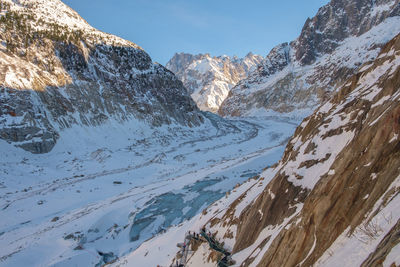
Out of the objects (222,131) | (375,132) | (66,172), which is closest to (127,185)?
(66,172)

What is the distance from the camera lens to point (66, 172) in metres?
30.7

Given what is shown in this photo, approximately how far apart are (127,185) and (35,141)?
16150 mm

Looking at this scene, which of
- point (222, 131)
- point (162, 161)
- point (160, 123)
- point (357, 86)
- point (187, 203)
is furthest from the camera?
point (222, 131)

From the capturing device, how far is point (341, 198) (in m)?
4.98

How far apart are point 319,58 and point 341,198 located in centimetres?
12637

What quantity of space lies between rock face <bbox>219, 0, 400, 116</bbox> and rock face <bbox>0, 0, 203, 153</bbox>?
52.2 meters

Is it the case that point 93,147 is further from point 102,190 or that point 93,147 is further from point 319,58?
point 319,58

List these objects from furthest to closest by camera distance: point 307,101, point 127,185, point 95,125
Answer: point 307,101 → point 95,125 → point 127,185

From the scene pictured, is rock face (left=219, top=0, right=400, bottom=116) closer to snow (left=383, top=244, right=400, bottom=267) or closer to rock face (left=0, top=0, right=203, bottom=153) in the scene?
rock face (left=0, top=0, right=203, bottom=153)

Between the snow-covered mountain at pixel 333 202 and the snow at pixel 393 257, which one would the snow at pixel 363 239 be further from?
the snow at pixel 393 257

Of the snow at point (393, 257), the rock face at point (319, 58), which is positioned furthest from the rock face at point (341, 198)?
the rock face at point (319, 58)

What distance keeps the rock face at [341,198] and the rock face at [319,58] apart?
88.8m

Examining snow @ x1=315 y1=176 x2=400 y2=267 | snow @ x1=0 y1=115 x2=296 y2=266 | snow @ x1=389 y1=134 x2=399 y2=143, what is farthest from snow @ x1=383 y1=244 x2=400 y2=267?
snow @ x1=0 y1=115 x2=296 y2=266

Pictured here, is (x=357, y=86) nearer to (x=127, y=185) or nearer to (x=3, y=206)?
(x=127, y=185)
